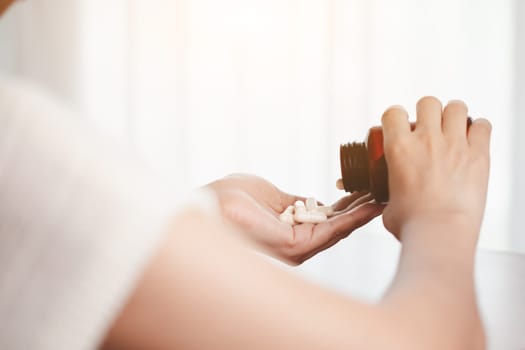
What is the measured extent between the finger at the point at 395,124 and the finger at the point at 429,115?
0.4 inches

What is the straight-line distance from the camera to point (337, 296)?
1.08ft

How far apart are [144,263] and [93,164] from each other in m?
0.05

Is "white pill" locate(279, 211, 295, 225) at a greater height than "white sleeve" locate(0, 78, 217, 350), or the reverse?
"white sleeve" locate(0, 78, 217, 350)

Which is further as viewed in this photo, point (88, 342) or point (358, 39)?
point (358, 39)

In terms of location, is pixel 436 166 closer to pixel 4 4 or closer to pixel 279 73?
pixel 4 4

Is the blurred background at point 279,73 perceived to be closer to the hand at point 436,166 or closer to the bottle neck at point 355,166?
the bottle neck at point 355,166

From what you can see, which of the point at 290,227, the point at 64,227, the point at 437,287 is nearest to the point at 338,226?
the point at 290,227

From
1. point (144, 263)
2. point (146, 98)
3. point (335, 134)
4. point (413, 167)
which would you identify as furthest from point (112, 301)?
point (146, 98)

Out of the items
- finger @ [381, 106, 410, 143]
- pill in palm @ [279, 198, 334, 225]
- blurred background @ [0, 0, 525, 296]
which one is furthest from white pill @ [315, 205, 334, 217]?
blurred background @ [0, 0, 525, 296]

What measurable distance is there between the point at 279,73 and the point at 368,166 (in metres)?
1.38

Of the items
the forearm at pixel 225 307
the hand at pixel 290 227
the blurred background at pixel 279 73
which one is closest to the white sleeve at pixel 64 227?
the forearm at pixel 225 307

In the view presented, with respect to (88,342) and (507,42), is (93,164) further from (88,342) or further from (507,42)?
(507,42)

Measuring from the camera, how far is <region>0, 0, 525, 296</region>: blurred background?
1.80m

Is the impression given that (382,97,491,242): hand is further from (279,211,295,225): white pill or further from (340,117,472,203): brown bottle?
(279,211,295,225): white pill
